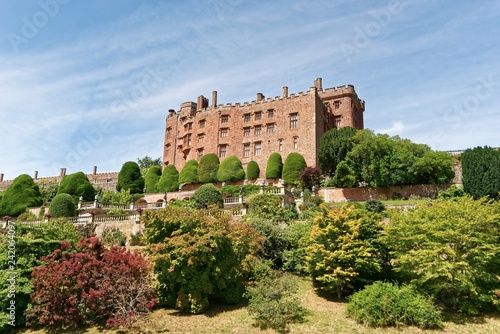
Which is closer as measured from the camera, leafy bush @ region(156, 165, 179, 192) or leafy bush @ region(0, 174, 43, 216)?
leafy bush @ region(0, 174, 43, 216)

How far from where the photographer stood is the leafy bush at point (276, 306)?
53.1 feet

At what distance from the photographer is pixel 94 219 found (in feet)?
103

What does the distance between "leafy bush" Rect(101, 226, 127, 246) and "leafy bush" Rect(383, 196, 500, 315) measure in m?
19.0

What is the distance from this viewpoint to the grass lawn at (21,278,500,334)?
623 inches

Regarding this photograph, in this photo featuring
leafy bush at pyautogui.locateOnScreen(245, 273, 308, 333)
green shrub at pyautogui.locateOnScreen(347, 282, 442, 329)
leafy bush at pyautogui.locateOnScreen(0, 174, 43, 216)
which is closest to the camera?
green shrub at pyautogui.locateOnScreen(347, 282, 442, 329)

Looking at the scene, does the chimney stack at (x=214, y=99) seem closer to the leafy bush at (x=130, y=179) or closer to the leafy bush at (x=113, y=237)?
the leafy bush at (x=130, y=179)

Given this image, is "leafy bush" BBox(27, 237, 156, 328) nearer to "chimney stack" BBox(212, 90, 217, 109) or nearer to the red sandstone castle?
the red sandstone castle

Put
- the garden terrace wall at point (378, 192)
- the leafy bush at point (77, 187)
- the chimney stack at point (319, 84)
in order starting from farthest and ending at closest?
the chimney stack at point (319, 84)
the leafy bush at point (77, 187)
the garden terrace wall at point (378, 192)

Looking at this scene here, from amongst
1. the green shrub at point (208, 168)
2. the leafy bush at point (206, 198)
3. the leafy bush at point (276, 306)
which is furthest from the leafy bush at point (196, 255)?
the green shrub at point (208, 168)

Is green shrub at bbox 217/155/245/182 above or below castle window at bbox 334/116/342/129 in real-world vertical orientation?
below

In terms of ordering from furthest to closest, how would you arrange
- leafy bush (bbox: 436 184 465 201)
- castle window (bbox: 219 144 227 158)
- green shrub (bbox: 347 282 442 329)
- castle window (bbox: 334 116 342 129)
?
castle window (bbox: 334 116 342 129) → castle window (bbox: 219 144 227 158) → leafy bush (bbox: 436 184 465 201) → green shrub (bbox: 347 282 442 329)

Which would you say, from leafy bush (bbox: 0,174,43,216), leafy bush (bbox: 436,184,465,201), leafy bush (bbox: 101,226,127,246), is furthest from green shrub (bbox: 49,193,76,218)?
leafy bush (bbox: 436,184,465,201)

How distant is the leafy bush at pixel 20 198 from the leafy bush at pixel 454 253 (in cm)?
4214

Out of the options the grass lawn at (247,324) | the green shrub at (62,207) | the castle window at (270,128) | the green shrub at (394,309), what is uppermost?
the castle window at (270,128)
